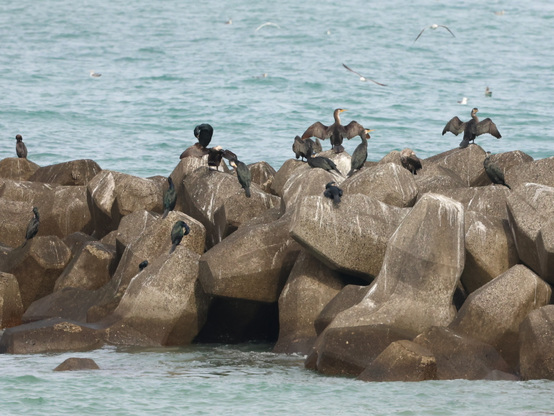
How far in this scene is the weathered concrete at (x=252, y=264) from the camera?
38.3 ft

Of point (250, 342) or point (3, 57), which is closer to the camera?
point (250, 342)

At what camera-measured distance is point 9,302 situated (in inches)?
521

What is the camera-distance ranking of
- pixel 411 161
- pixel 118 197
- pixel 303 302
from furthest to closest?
pixel 118 197 → pixel 411 161 → pixel 303 302

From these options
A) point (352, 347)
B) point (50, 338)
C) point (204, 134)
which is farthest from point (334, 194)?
point (204, 134)

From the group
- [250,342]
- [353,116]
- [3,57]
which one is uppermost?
[3,57]

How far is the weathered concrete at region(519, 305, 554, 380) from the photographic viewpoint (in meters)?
9.13

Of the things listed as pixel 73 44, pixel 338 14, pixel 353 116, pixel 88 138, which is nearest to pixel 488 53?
pixel 338 14

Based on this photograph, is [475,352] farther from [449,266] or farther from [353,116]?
[353,116]

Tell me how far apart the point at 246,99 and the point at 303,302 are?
1512 inches

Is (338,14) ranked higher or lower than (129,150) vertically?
higher

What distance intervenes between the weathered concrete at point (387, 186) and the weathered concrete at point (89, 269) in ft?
13.3

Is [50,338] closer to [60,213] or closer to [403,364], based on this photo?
[403,364]

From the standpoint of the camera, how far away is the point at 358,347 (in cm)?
978

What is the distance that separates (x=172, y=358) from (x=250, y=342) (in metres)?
1.77
